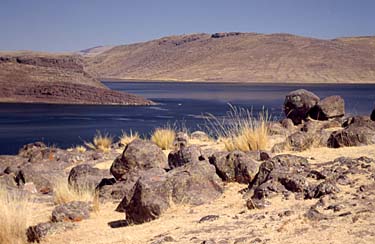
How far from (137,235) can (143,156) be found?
3.24m

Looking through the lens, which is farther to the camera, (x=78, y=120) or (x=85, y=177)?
(x=78, y=120)

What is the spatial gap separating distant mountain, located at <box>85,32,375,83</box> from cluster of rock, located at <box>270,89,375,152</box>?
8082cm

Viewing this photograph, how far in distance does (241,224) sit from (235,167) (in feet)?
8.35

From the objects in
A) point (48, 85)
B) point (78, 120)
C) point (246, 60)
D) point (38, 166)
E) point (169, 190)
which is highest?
point (246, 60)

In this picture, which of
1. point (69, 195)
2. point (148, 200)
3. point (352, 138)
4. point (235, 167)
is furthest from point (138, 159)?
point (352, 138)

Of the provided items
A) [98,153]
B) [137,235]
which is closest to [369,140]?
[137,235]

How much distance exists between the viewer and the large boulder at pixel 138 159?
941 centimetres

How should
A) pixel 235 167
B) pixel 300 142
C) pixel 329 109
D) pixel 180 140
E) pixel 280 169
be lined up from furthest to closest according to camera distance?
pixel 329 109 → pixel 180 140 → pixel 300 142 → pixel 235 167 → pixel 280 169

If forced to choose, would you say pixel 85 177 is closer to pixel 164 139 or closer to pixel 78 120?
pixel 164 139

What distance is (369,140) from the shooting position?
10.5 m

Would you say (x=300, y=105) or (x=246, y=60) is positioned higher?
(x=246, y=60)

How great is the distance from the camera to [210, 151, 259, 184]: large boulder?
839 centimetres

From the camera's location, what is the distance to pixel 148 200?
707cm

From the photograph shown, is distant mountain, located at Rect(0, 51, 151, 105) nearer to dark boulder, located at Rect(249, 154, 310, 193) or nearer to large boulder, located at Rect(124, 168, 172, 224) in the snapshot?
dark boulder, located at Rect(249, 154, 310, 193)
